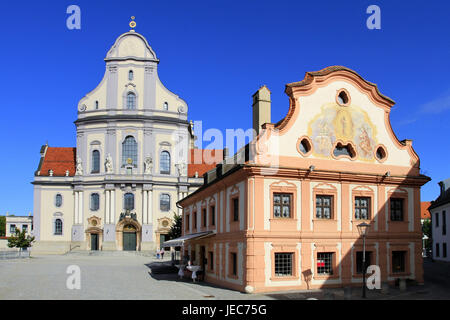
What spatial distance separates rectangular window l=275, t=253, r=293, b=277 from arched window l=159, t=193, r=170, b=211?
45.1 m

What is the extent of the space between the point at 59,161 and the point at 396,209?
56.7 meters

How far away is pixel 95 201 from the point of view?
6869 cm

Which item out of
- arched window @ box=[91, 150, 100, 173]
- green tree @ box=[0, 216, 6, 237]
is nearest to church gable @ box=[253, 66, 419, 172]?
arched window @ box=[91, 150, 100, 173]

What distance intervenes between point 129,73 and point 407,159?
4894 cm

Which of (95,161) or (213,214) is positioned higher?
(95,161)

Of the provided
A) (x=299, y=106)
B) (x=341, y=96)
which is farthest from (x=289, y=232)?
(x=341, y=96)

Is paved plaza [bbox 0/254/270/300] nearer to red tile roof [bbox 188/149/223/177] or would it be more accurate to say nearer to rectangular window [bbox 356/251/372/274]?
rectangular window [bbox 356/251/372/274]

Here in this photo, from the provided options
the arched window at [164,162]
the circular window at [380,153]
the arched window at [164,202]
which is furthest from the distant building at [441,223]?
the arched window at [164,162]

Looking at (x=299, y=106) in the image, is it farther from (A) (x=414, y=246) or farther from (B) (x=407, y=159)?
(A) (x=414, y=246)

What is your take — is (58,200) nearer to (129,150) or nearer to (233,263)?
(129,150)

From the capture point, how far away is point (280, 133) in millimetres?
25531

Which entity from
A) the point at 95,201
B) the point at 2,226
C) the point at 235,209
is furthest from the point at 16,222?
the point at 235,209
